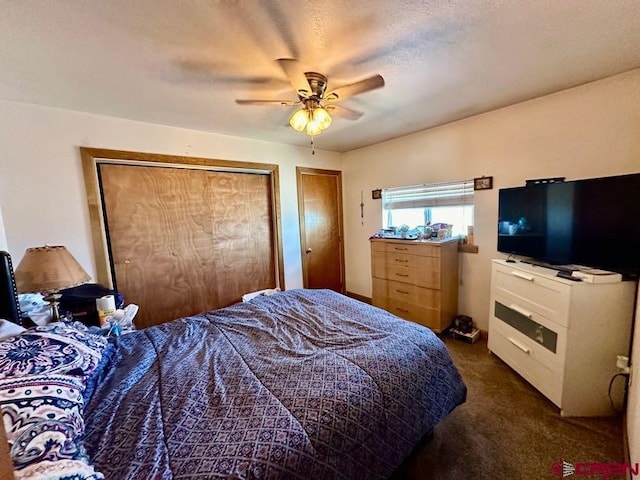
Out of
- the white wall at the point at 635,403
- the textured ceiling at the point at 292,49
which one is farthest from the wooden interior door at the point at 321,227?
the white wall at the point at 635,403

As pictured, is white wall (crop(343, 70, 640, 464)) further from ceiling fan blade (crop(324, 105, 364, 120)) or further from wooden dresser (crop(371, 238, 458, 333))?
ceiling fan blade (crop(324, 105, 364, 120))

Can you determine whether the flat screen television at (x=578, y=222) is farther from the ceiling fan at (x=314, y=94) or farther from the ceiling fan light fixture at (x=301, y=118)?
the ceiling fan light fixture at (x=301, y=118)

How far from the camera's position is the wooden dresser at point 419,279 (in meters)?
2.72

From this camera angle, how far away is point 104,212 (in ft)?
7.81

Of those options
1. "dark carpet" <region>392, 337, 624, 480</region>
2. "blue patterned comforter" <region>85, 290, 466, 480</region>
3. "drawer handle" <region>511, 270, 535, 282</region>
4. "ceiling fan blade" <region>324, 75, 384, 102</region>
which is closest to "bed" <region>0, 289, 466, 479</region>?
"blue patterned comforter" <region>85, 290, 466, 480</region>

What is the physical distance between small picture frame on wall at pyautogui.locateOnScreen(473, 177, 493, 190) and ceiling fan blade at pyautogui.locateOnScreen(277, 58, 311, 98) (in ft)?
6.52

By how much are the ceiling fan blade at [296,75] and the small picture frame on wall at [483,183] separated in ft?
6.52

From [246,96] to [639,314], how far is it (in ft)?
9.46

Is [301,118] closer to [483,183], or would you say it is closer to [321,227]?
[483,183]

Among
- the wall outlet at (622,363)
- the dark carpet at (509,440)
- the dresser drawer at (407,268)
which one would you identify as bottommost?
the dark carpet at (509,440)

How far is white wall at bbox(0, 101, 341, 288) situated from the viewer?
1.97 m

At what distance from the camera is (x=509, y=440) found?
158 cm

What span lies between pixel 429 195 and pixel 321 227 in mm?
1546

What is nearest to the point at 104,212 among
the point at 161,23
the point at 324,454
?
the point at 161,23
